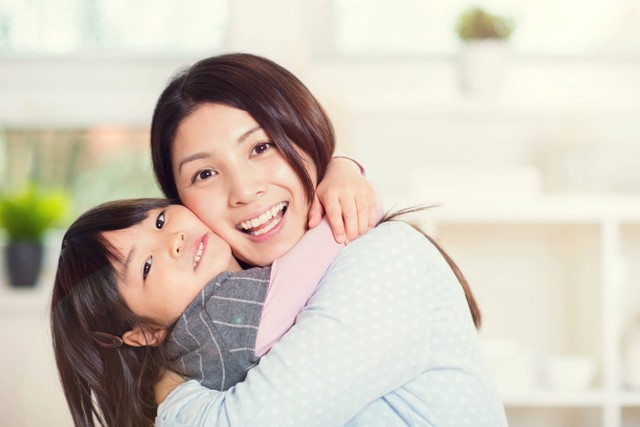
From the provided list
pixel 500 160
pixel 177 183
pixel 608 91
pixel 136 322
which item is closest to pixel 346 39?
pixel 500 160

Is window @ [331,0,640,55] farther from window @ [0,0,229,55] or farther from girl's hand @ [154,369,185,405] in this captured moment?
girl's hand @ [154,369,185,405]

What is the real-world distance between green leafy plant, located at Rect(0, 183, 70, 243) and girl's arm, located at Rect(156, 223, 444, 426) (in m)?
1.84

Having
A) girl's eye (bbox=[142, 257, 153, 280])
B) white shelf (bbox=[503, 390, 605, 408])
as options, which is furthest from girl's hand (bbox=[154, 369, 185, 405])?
white shelf (bbox=[503, 390, 605, 408])

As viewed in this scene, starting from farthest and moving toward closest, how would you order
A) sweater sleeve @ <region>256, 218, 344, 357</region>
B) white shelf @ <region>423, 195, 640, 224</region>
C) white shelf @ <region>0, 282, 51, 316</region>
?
white shelf @ <region>0, 282, 51, 316</region>
white shelf @ <region>423, 195, 640, 224</region>
sweater sleeve @ <region>256, 218, 344, 357</region>

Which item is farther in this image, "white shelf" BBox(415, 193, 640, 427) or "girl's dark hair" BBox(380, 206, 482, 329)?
"white shelf" BBox(415, 193, 640, 427)

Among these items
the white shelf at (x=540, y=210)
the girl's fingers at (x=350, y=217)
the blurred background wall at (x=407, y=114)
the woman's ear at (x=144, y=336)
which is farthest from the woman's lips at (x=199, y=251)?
the blurred background wall at (x=407, y=114)

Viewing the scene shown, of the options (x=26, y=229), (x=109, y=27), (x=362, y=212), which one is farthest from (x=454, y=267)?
(x=109, y=27)

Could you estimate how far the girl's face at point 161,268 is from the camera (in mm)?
1186

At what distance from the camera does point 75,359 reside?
1.25 m

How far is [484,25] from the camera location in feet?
8.86

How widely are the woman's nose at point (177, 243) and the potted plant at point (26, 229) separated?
5.66ft

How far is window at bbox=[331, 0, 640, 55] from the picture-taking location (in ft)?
9.57

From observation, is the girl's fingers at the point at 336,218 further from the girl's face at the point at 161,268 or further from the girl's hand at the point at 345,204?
the girl's face at the point at 161,268

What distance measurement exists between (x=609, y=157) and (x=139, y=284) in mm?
2093
